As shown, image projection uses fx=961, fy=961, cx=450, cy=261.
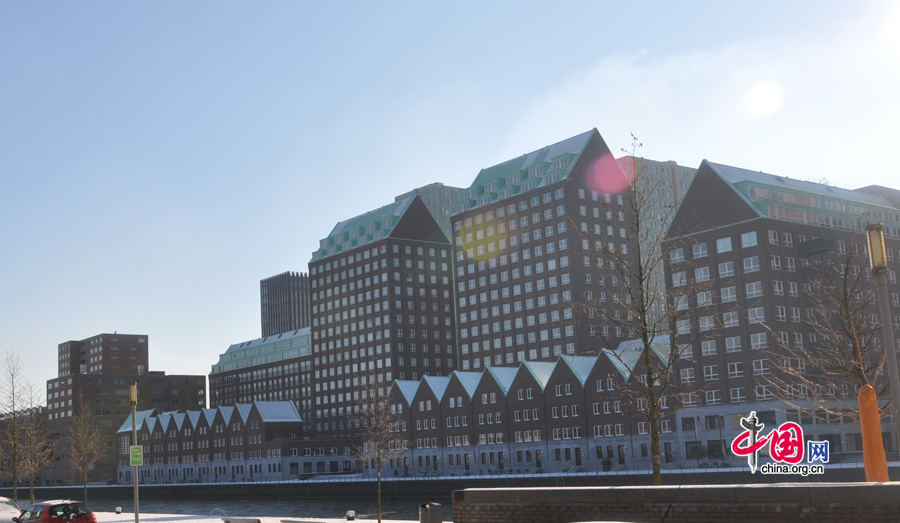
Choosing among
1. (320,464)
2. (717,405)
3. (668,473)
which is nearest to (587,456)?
(717,405)

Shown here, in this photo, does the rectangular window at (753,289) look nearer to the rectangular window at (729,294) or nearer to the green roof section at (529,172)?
the rectangular window at (729,294)

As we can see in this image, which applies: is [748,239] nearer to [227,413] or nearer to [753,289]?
[753,289]

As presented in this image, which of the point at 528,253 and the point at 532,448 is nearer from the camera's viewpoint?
the point at 532,448

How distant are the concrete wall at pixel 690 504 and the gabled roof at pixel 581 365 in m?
108

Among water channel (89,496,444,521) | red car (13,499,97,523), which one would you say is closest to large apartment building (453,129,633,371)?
water channel (89,496,444,521)

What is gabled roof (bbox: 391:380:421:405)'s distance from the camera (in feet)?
520

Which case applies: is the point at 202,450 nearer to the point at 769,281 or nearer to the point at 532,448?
the point at 532,448

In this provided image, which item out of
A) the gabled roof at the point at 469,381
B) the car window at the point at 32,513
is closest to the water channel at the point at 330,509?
the gabled roof at the point at 469,381

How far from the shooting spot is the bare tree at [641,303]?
31.2 metres

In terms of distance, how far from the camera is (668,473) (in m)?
102

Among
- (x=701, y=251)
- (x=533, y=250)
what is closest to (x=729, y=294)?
(x=701, y=251)

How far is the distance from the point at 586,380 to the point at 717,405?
18.9 metres

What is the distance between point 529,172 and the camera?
187000mm

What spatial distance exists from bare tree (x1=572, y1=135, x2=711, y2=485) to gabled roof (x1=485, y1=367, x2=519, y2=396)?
15065 millimetres
